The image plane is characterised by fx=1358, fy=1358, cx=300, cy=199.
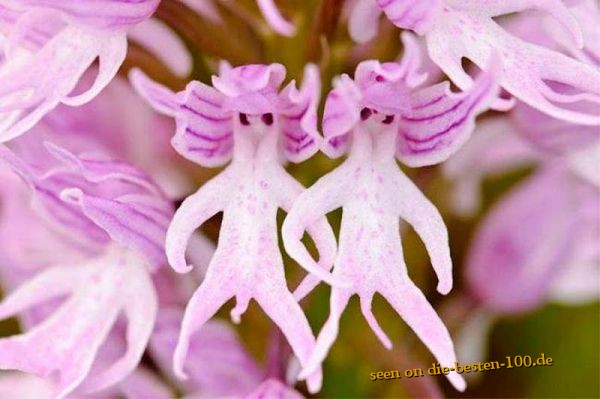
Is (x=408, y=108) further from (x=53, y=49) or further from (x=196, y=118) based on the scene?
(x=53, y=49)

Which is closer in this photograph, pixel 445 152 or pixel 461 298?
pixel 445 152

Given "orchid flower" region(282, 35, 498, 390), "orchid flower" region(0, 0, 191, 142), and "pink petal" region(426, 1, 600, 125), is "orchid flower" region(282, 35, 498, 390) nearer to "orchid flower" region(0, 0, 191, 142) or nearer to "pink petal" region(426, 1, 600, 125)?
"pink petal" region(426, 1, 600, 125)

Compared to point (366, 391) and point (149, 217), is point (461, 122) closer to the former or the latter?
point (149, 217)

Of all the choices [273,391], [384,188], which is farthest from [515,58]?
[273,391]

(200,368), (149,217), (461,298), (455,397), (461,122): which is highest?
(461,122)

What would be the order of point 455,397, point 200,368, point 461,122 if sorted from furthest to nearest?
point 455,397 → point 200,368 → point 461,122

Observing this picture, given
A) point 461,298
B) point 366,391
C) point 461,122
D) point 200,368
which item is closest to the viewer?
point 461,122

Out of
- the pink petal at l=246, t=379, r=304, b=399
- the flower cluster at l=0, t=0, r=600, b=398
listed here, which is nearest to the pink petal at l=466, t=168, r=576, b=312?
the flower cluster at l=0, t=0, r=600, b=398

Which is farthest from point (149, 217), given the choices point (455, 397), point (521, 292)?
point (455, 397)
